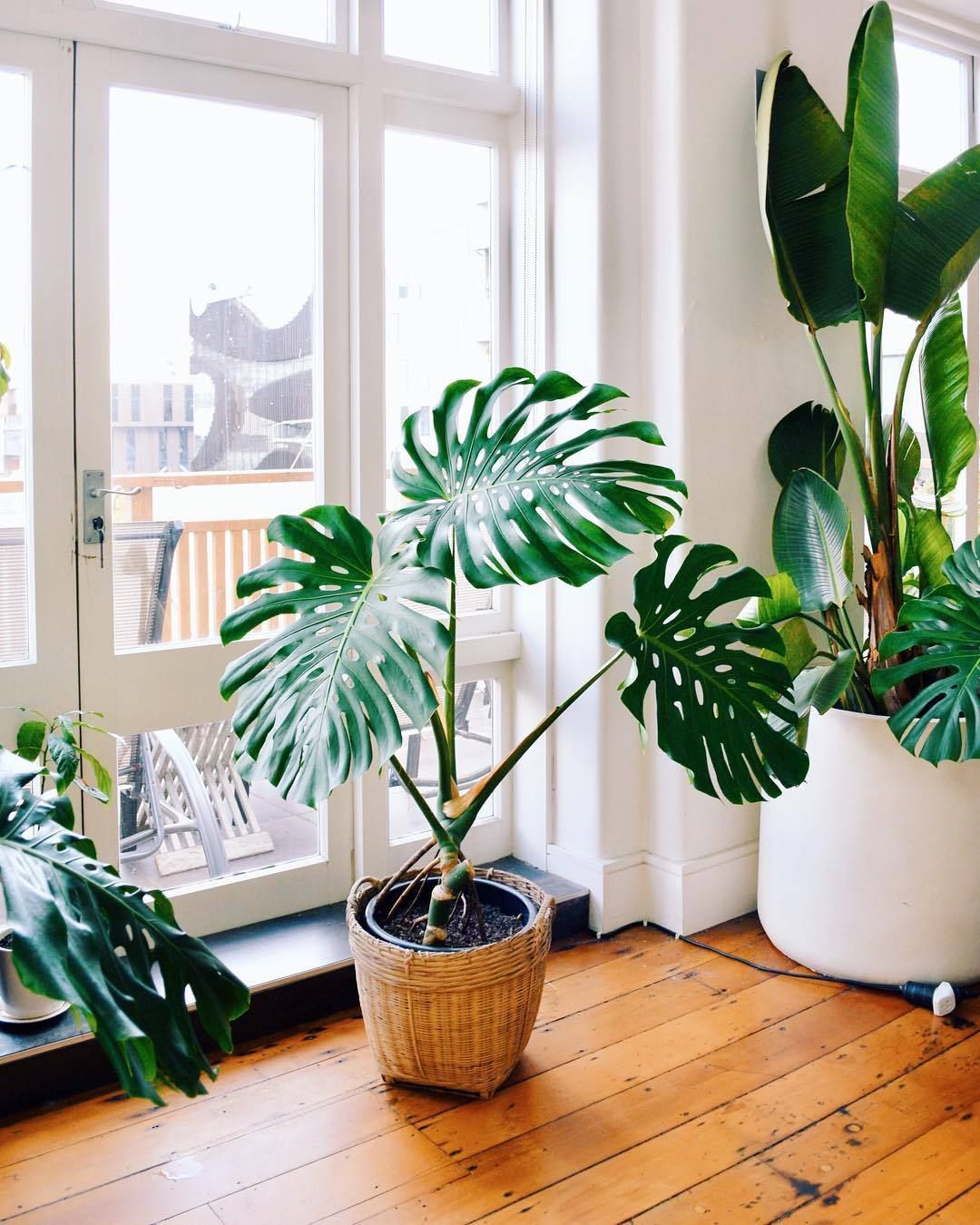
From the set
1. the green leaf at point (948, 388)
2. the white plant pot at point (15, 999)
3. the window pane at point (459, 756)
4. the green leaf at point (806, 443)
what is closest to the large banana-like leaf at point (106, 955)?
the white plant pot at point (15, 999)

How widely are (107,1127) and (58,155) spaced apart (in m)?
1.87

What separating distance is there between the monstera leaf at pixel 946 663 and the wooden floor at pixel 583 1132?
0.64 m

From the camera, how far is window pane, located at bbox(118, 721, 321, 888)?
265 cm

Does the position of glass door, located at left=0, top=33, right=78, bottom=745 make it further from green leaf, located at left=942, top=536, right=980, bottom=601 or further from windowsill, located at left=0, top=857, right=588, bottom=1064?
green leaf, located at left=942, top=536, right=980, bottom=601

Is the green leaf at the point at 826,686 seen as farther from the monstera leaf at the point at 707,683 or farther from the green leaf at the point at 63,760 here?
the green leaf at the point at 63,760

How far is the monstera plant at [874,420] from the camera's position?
97.8 inches

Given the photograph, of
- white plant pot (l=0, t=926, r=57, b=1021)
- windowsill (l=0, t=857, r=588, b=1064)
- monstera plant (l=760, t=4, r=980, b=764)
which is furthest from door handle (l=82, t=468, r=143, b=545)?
monstera plant (l=760, t=4, r=980, b=764)

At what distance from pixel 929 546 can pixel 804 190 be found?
2.94 feet

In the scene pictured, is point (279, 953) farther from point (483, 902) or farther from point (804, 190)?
point (804, 190)

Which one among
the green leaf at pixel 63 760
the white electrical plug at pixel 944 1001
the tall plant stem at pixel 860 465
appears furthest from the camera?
the tall plant stem at pixel 860 465

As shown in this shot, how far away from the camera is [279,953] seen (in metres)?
2.64

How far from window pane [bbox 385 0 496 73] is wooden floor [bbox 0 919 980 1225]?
2.27 metres

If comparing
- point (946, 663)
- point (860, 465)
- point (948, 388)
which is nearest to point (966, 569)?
point (946, 663)

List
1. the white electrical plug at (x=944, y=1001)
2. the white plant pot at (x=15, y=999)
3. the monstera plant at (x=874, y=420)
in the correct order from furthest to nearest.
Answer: the white electrical plug at (x=944, y=1001)
the monstera plant at (x=874, y=420)
the white plant pot at (x=15, y=999)
